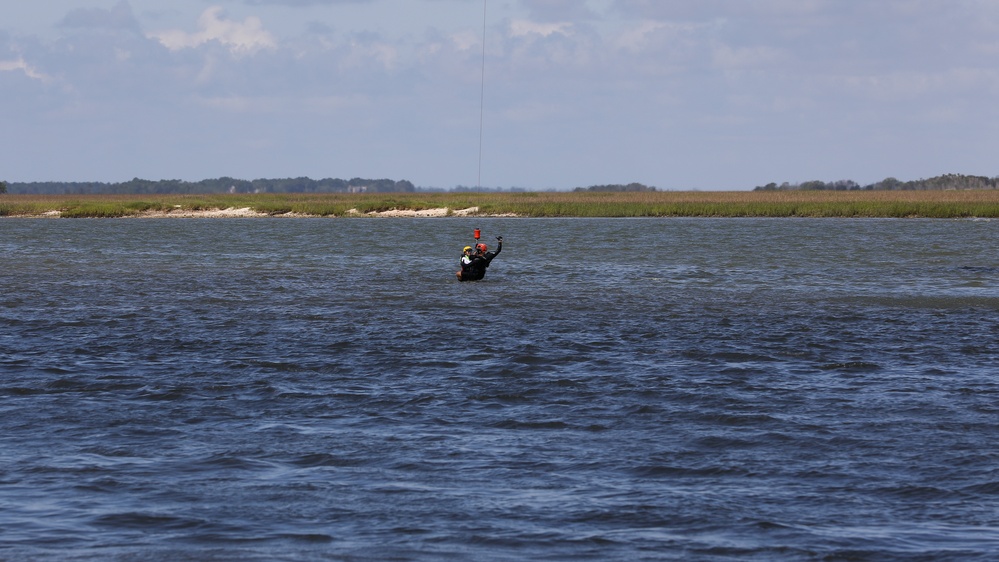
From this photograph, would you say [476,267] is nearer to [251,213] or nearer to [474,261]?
[474,261]

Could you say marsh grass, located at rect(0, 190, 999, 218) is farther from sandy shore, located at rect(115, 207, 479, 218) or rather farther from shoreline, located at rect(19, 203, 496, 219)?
sandy shore, located at rect(115, 207, 479, 218)

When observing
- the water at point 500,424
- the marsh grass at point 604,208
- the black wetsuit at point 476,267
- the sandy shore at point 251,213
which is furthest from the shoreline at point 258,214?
the water at point 500,424

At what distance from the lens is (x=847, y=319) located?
2316 cm

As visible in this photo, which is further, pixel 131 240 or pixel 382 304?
pixel 131 240

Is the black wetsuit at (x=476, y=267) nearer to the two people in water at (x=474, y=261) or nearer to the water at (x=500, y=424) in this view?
the two people in water at (x=474, y=261)

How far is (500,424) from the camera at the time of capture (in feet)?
43.5

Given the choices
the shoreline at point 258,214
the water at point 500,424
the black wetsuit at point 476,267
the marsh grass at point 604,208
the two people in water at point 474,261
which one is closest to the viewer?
the water at point 500,424

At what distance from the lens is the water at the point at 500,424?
9414 millimetres

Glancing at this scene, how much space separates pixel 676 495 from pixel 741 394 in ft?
15.6

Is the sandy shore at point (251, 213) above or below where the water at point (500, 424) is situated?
above

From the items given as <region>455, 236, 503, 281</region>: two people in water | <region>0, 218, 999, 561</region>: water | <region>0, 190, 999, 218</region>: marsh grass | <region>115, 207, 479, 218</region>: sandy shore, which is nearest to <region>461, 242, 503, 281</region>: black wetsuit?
<region>455, 236, 503, 281</region>: two people in water

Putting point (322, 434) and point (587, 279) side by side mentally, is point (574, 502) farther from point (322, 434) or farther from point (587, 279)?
point (587, 279)

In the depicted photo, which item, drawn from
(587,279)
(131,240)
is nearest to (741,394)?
(587,279)

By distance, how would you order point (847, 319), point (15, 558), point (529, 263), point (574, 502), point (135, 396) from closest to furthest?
point (15, 558), point (574, 502), point (135, 396), point (847, 319), point (529, 263)
